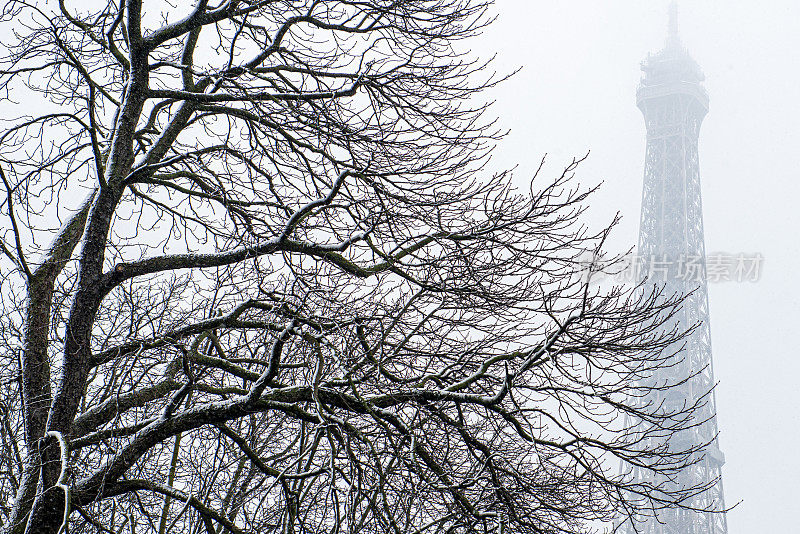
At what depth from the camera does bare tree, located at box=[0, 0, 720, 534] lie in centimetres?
555

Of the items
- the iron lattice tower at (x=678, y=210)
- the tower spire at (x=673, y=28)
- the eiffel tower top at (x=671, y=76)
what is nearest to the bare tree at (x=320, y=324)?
the iron lattice tower at (x=678, y=210)

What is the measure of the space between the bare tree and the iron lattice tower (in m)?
38.0

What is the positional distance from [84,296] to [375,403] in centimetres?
258

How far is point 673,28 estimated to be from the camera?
59.5 m

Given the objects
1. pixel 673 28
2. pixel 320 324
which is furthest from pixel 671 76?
pixel 320 324

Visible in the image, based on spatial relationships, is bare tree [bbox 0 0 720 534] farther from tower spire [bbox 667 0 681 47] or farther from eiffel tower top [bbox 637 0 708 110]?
tower spire [bbox 667 0 681 47]

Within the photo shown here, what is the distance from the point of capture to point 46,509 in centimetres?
565

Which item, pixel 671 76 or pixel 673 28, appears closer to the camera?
pixel 671 76

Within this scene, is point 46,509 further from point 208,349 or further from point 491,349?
point 491,349

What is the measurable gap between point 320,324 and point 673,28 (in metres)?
60.5

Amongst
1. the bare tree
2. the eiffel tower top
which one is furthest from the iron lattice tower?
the bare tree

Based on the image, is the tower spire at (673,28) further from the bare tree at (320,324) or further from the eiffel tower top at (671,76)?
the bare tree at (320,324)

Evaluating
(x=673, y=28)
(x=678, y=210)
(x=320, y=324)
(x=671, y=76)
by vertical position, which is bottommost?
(x=320, y=324)

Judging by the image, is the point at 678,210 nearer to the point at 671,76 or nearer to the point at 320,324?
the point at 671,76
